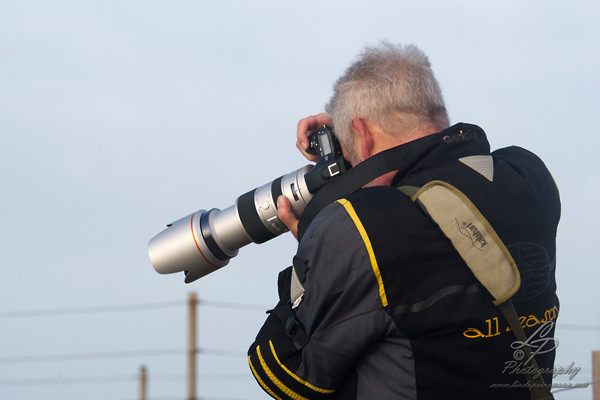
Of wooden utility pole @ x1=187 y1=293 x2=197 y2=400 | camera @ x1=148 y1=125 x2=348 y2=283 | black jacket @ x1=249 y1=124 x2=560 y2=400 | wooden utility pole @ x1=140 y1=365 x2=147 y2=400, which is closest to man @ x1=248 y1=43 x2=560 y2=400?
black jacket @ x1=249 y1=124 x2=560 y2=400

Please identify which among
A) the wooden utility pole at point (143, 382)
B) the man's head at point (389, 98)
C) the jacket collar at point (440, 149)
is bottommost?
the wooden utility pole at point (143, 382)

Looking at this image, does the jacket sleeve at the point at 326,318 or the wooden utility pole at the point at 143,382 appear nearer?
the jacket sleeve at the point at 326,318

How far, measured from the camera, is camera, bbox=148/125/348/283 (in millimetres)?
2695

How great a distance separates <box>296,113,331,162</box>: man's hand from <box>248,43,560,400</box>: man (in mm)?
500

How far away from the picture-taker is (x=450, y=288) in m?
1.84

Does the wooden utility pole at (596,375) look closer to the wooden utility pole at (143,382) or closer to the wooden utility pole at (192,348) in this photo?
the wooden utility pole at (192,348)

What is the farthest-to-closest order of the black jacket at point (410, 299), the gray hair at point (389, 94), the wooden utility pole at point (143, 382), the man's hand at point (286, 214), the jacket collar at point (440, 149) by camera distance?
the wooden utility pole at point (143, 382)
the man's hand at point (286, 214)
the gray hair at point (389, 94)
the jacket collar at point (440, 149)
the black jacket at point (410, 299)

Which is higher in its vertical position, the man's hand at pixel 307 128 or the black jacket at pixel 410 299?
the man's hand at pixel 307 128

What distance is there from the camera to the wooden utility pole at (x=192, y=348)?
5.52m

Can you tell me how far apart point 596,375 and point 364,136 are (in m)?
2.41

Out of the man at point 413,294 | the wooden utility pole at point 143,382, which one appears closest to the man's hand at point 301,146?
the man at point 413,294

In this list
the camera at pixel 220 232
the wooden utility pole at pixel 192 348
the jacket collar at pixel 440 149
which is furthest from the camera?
the wooden utility pole at pixel 192 348

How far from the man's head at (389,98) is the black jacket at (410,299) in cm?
15

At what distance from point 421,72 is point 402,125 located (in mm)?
172
